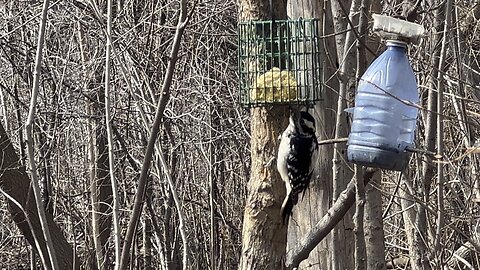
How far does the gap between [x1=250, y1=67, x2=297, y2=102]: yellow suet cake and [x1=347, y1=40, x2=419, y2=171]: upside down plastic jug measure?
75 cm

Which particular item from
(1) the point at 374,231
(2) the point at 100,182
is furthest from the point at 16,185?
(1) the point at 374,231

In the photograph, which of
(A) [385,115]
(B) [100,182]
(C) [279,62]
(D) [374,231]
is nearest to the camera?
(A) [385,115]

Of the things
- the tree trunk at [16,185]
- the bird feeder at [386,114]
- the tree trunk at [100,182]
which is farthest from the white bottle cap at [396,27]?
the tree trunk at [100,182]

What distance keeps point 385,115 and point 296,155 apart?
142 cm

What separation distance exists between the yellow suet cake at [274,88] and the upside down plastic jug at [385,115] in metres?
0.75

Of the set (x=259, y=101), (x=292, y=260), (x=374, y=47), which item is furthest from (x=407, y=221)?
(x=259, y=101)

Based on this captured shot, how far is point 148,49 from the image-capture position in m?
7.64

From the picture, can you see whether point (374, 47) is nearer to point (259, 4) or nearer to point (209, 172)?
→ point (259, 4)

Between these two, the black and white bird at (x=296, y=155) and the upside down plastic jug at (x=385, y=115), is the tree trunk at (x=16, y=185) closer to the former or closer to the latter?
the black and white bird at (x=296, y=155)

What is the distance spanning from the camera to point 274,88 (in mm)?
3910

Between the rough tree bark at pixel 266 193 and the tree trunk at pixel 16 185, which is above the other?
the tree trunk at pixel 16 185

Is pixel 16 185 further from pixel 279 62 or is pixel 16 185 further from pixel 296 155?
pixel 279 62

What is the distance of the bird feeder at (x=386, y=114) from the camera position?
3051mm

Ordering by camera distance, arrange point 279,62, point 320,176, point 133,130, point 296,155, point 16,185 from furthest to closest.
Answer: point 133,130, point 16,185, point 320,176, point 296,155, point 279,62
